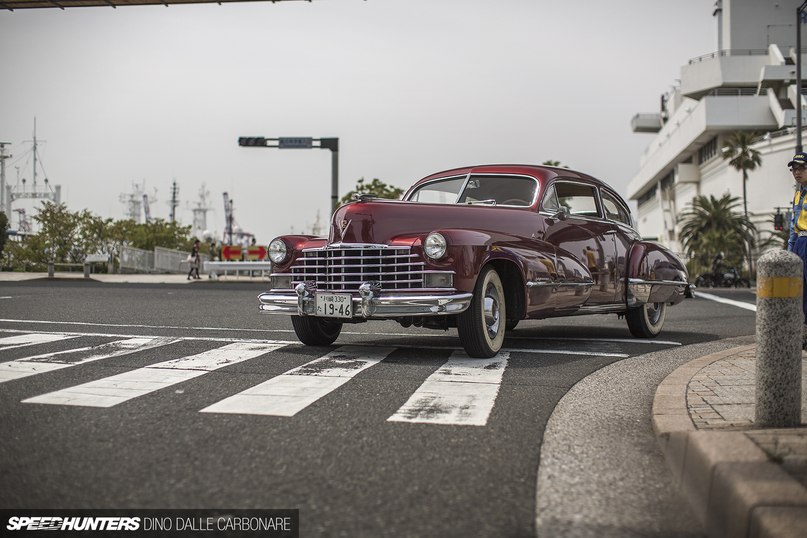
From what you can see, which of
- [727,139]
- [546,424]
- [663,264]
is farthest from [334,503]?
[727,139]

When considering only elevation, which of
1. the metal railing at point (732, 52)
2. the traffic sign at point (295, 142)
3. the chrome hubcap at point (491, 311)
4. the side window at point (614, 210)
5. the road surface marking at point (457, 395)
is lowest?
the road surface marking at point (457, 395)

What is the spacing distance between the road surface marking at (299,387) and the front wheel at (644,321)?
11.9 ft

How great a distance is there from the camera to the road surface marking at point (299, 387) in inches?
183

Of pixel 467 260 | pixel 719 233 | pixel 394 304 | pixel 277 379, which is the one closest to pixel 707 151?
pixel 719 233

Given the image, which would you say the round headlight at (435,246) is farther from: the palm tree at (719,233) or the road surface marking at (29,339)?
the palm tree at (719,233)

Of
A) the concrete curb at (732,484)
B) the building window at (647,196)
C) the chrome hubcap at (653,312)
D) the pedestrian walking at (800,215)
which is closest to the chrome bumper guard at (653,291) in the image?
the chrome hubcap at (653,312)

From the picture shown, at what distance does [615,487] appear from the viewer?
336 cm

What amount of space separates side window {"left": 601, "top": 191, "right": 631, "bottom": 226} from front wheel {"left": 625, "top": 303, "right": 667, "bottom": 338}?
1.09 metres

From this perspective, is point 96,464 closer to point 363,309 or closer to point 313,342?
point 363,309

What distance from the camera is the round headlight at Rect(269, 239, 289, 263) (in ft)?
25.7

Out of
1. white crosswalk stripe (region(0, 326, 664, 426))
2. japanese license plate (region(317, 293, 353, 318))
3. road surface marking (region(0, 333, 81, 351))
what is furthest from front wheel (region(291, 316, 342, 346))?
road surface marking (region(0, 333, 81, 351))

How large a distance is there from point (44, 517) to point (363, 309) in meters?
4.24

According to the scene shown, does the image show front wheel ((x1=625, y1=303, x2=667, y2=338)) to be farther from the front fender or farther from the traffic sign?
the traffic sign

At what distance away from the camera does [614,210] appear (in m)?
9.70
